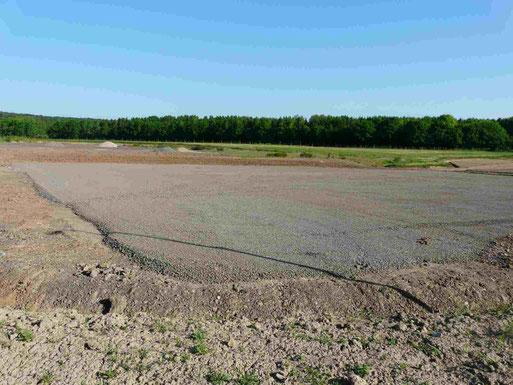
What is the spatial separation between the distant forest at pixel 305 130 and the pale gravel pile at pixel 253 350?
113814 millimetres

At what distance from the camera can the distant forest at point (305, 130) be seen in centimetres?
11062

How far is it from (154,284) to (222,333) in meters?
2.04

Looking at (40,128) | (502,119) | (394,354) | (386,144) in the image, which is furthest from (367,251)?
(40,128)

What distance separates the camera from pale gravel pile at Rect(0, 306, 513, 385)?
15.8 ft

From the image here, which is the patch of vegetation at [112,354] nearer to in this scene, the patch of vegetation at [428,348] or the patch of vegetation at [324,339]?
the patch of vegetation at [324,339]

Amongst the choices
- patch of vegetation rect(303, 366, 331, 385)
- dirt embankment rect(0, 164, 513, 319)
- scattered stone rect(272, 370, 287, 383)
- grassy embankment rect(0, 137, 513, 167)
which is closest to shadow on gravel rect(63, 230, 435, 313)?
dirt embankment rect(0, 164, 513, 319)

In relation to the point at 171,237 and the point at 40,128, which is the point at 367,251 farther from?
the point at 40,128

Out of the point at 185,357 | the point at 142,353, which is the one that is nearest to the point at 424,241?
the point at 185,357

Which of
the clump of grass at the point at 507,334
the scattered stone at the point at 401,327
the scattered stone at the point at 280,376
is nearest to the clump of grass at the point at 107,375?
the scattered stone at the point at 280,376

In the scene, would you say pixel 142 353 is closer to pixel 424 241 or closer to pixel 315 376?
pixel 315 376

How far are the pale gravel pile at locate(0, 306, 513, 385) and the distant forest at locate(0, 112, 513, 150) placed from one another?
113814 mm

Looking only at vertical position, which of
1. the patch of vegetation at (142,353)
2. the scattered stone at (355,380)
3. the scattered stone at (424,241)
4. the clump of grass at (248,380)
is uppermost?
the scattered stone at (424,241)

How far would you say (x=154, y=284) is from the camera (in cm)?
744

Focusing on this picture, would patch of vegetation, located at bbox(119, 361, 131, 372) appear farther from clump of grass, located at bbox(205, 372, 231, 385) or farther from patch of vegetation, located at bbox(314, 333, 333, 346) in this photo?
patch of vegetation, located at bbox(314, 333, 333, 346)
